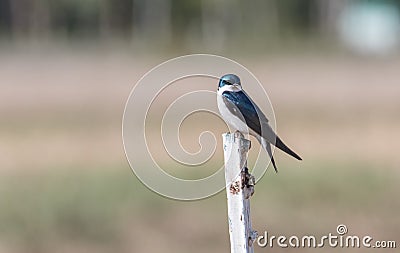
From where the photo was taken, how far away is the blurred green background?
10203 mm

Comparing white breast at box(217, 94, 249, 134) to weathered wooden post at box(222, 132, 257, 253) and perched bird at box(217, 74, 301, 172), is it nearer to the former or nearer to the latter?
perched bird at box(217, 74, 301, 172)

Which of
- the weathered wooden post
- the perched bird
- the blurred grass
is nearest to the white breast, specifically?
the perched bird

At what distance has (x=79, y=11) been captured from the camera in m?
46.5

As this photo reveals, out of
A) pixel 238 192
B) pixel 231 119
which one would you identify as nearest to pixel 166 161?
pixel 231 119

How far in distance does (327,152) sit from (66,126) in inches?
176

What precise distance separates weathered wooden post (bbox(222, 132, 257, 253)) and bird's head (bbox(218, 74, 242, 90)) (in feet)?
1.28

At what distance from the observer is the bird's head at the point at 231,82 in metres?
5.09

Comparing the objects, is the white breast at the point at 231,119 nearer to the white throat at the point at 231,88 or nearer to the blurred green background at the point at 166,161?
the white throat at the point at 231,88

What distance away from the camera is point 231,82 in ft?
16.8

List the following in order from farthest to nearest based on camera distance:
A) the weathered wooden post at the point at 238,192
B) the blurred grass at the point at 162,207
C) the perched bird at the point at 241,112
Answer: the blurred grass at the point at 162,207
the perched bird at the point at 241,112
the weathered wooden post at the point at 238,192

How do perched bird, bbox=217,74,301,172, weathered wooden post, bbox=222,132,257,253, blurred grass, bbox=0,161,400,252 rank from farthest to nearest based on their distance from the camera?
blurred grass, bbox=0,161,400,252, perched bird, bbox=217,74,301,172, weathered wooden post, bbox=222,132,257,253

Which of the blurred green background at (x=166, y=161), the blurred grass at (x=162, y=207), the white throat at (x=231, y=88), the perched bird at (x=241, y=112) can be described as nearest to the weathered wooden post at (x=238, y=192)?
the perched bird at (x=241, y=112)

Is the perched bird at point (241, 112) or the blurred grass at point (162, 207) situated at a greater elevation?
the perched bird at point (241, 112)

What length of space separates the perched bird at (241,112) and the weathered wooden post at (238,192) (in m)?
0.29
